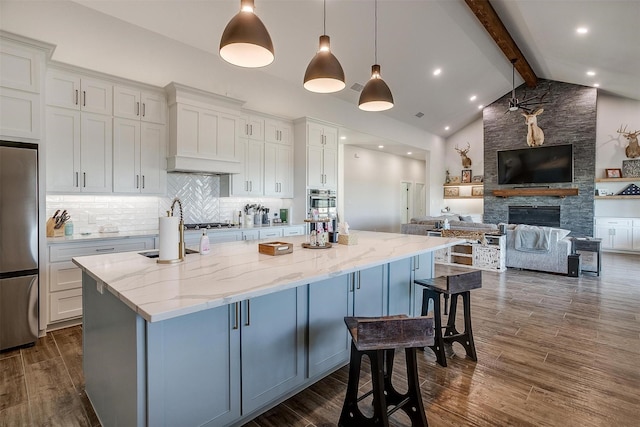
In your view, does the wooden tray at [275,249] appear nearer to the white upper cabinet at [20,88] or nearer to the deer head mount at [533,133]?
the white upper cabinet at [20,88]

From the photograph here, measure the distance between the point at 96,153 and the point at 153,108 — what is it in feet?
2.83

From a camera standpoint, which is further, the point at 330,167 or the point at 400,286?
the point at 330,167

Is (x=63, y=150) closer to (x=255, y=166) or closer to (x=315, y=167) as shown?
Result: (x=255, y=166)

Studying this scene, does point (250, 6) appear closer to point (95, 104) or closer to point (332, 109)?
point (95, 104)

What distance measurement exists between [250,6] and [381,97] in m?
1.30

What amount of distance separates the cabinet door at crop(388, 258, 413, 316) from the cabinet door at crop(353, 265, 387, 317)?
138 millimetres

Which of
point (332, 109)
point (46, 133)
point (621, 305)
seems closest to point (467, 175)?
point (332, 109)

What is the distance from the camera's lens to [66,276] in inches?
126

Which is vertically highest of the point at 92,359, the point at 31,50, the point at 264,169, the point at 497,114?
the point at 497,114

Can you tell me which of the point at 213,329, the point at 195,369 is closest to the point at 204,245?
the point at 213,329

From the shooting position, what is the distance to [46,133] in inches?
128

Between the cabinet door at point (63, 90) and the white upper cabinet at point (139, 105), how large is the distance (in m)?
0.36

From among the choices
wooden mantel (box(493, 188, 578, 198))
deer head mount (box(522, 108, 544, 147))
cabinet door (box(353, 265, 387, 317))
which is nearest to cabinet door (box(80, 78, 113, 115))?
cabinet door (box(353, 265, 387, 317))

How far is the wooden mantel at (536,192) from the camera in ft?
27.5
